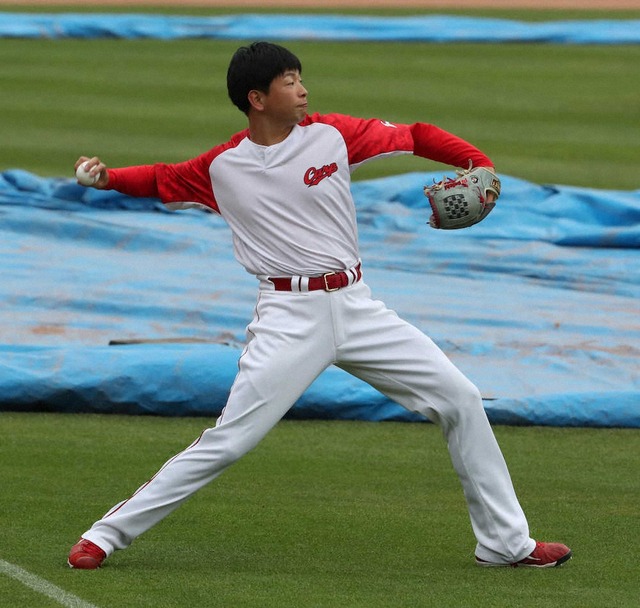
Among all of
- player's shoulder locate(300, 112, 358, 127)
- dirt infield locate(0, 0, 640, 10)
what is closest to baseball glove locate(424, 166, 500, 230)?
player's shoulder locate(300, 112, 358, 127)

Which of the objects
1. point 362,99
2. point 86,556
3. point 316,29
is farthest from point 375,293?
point 316,29

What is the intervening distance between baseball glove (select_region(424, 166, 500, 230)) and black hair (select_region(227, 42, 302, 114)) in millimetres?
619

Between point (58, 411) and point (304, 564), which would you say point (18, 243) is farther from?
point (304, 564)

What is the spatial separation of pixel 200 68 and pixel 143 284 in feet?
37.8

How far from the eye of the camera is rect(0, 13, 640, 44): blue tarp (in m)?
22.7

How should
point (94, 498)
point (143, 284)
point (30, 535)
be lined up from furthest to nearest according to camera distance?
point (143, 284)
point (94, 498)
point (30, 535)

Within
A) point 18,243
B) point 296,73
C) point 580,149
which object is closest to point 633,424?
point 296,73

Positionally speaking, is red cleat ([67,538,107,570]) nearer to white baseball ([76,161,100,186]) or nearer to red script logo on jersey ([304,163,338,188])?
white baseball ([76,161,100,186])

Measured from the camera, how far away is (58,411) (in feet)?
23.7

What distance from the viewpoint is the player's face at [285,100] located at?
469 centimetres

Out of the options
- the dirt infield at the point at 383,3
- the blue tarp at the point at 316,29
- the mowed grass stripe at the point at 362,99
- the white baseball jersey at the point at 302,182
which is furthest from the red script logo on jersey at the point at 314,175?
the dirt infield at the point at 383,3

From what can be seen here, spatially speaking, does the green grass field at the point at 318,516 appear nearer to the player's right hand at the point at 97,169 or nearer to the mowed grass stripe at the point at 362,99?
the player's right hand at the point at 97,169

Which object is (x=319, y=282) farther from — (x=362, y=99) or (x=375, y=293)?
(x=362, y=99)

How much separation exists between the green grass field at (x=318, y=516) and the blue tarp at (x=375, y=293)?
170 millimetres
